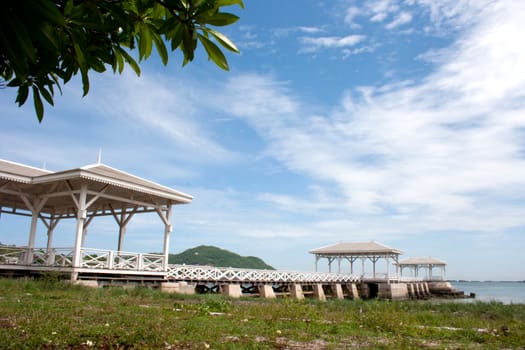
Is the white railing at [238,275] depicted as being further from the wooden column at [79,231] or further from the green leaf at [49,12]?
the green leaf at [49,12]

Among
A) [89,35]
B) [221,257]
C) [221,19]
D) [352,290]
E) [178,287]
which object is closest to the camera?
[221,19]

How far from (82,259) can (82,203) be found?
240cm

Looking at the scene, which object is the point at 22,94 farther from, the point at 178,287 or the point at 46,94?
the point at 178,287

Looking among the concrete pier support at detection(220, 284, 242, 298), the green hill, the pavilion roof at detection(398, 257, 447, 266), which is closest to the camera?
the concrete pier support at detection(220, 284, 242, 298)

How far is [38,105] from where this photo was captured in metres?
2.11

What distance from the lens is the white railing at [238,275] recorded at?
2177 cm

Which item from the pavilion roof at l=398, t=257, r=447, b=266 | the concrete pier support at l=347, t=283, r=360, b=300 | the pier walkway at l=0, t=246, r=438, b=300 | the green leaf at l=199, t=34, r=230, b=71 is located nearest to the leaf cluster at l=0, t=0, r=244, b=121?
the green leaf at l=199, t=34, r=230, b=71

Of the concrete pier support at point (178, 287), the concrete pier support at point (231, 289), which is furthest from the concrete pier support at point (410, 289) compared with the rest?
the concrete pier support at point (178, 287)

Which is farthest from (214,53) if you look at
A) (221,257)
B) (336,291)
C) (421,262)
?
(221,257)

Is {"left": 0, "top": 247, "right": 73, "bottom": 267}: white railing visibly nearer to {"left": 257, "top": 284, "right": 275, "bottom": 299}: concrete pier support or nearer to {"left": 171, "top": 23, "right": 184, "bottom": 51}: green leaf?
{"left": 257, "top": 284, "right": 275, "bottom": 299}: concrete pier support

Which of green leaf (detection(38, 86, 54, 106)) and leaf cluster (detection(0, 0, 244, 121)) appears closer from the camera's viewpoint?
leaf cluster (detection(0, 0, 244, 121))

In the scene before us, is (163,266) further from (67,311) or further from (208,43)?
(208,43)

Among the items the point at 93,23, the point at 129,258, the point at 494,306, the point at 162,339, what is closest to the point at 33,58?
the point at 93,23

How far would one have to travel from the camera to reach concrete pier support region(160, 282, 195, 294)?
765 inches
